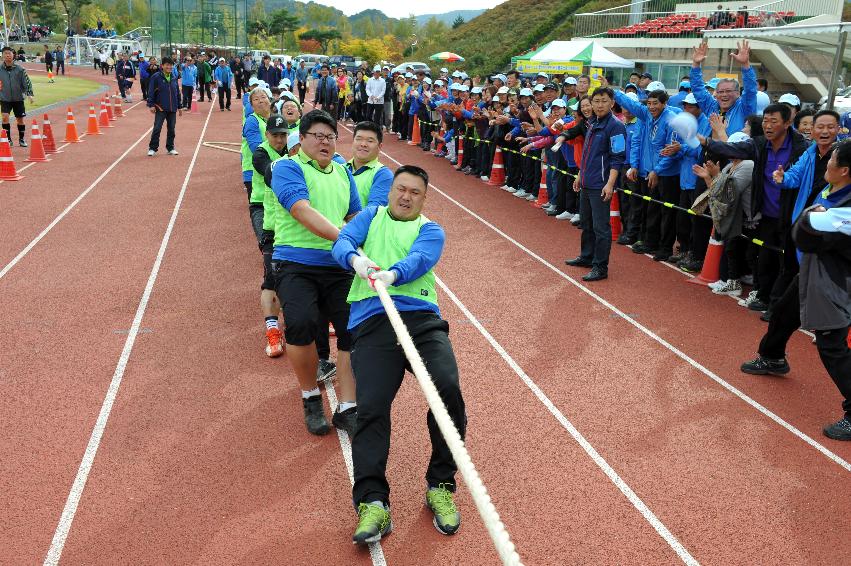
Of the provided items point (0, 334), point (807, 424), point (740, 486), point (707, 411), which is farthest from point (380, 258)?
point (0, 334)

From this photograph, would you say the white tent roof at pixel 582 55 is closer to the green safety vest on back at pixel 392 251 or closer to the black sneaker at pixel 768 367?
the black sneaker at pixel 768 367

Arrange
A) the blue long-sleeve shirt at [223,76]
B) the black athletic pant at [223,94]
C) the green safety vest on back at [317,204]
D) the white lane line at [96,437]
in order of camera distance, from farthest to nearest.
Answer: the blue long-sleeve shirt at [223,76] → the black athletic pant at [223,94] → the green safety vest on back at [317,204] → the white lane line at [96,437]

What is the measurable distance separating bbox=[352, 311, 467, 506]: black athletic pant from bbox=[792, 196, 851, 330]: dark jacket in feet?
9.41

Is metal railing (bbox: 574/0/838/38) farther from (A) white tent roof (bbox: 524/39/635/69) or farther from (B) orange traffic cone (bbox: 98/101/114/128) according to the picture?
(B) orange traffic cone (bbox: 98/101/114/128)

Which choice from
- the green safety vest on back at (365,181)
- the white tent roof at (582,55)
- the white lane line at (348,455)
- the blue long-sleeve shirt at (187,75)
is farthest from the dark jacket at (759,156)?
the blue long-sleeve shirt at (187,75)

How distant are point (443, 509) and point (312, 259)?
198 cm

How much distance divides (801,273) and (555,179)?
801cm

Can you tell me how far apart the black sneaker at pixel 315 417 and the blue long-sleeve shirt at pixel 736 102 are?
19.7ft

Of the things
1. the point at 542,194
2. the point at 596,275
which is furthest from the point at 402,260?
the point at 542,194

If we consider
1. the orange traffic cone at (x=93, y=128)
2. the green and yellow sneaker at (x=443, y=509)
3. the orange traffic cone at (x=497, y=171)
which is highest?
the orange traffic cone at (x=93, y=128)

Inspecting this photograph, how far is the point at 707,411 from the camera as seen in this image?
19.2ft

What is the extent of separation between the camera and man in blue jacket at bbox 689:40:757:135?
28.3 ft

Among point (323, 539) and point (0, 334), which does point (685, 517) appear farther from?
point (0, 334)

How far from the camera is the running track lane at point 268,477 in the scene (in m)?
4.06
